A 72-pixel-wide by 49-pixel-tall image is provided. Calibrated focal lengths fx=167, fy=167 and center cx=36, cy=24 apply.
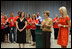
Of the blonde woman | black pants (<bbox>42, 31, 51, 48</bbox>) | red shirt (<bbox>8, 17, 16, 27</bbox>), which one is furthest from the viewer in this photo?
red shirt (<bbox>8, 17, 16, 27</bbox>)

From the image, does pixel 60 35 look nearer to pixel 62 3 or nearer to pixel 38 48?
pixel 38 48

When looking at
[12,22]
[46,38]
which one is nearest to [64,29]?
[46,38]

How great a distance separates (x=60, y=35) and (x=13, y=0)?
4239 millimetres

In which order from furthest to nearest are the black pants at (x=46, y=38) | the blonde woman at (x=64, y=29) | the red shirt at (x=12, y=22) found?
the red shirt at (x=12, y=22) < the black pants at (x=46, y=38) < the blonde woman at (x=64, y=29)

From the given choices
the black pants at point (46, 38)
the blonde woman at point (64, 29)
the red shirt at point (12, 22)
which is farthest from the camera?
the red shirt at point (12, 22)

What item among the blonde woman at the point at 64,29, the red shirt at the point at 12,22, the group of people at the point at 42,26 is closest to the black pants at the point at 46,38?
the group of people at the point at 42,26

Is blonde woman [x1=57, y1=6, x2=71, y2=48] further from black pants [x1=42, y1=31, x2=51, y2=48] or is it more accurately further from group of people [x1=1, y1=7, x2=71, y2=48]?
black pants [x1=42, y1=31, x2=51, y2=48]

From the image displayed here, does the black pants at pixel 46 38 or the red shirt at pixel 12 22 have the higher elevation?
the red shirt at pixel 12 22

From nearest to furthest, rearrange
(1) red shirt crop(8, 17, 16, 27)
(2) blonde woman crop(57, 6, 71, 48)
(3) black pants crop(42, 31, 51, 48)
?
(2) blonde woman crop(57, 6, 71, 48) → (3) black pants crop(42, 31, 51, 48) → (1) red shirt crop(8, 17, 16, 27)

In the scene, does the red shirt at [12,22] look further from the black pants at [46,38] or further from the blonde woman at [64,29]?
the blonde woman at [64,29]

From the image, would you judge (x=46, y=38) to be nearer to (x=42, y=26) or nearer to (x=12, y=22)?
(x=42, y=26)

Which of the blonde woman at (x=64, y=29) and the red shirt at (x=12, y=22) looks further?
the red shirt at (x=12, y=22)

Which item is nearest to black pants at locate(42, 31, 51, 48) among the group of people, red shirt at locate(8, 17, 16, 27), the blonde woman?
the group of people

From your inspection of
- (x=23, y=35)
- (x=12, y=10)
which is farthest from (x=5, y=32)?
(x=23, y=35)
